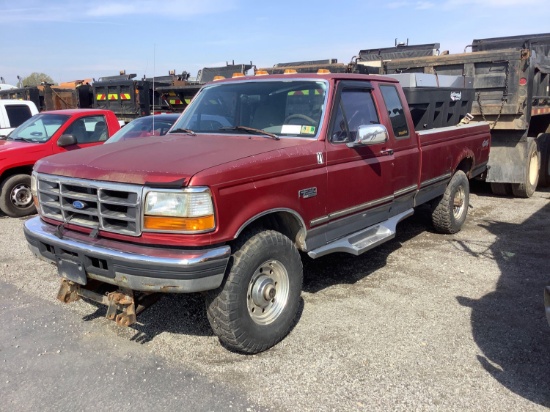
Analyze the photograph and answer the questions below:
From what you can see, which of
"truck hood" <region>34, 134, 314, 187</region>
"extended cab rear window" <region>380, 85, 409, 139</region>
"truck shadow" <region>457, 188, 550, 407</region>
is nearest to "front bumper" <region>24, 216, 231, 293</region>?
"truck hood" <region>34, 134, 314, 187</region>

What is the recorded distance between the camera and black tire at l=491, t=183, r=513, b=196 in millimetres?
9500

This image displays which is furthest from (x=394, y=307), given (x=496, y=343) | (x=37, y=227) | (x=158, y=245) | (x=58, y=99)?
(x=58, y=99)

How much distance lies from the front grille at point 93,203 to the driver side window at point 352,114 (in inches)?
75.7

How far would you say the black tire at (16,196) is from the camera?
27.4ft

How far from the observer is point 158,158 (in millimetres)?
3621

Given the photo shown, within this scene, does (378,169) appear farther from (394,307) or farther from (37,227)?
(37,227)

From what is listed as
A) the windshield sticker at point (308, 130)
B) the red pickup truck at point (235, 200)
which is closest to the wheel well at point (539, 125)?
the red pickup truck at point (235, 200)

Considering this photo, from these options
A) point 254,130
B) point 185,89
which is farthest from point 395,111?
point 185,89

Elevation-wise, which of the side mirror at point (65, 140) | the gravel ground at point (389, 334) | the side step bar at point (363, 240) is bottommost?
the gravel ground at point (389, 334)

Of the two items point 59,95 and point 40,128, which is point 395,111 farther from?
point 59,95

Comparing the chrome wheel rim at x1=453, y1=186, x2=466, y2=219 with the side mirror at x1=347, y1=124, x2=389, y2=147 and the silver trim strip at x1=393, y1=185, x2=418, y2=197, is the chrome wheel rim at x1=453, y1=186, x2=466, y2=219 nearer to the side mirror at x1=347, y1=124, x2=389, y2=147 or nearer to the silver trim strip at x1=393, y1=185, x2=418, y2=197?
the silver trim strip at x1=393, y1=185, x2=418, y2=197

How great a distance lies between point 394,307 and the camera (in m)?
4.62

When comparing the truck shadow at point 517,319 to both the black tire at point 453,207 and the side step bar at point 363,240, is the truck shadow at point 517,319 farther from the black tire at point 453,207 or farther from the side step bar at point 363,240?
the side step bar at point 363,240

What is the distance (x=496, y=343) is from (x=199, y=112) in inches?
134
